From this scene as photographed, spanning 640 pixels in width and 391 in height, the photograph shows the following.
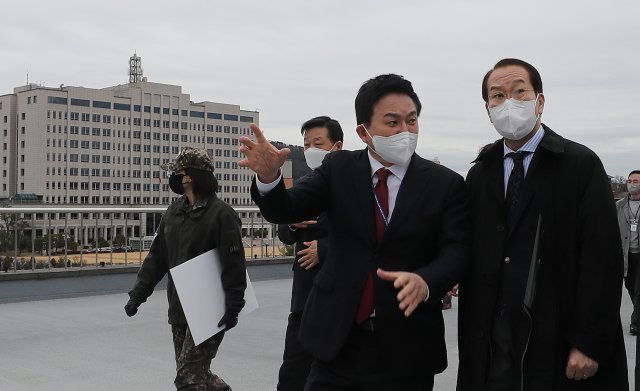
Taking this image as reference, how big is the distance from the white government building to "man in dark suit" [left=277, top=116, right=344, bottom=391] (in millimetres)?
159181

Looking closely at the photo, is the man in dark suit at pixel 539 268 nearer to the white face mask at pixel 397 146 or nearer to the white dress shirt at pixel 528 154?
the white dress shirt at pixel 528 154

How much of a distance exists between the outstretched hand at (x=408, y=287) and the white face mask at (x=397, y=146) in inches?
19.3

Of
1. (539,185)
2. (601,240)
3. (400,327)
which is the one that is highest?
(539,185)

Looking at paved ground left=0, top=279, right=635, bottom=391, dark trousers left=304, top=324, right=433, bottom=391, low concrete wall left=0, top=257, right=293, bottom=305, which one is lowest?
paved ground left=0, top=279, right=635, bottom=391

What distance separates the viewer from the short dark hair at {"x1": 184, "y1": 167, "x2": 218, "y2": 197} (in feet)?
16.2

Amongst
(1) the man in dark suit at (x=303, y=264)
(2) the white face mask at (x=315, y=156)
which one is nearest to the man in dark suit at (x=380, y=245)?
(1) the man in dark suit at (x=303, y=264)

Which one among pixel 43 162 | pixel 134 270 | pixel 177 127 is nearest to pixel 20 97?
pixel 43 162

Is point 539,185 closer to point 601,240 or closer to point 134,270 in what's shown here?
point 601,240

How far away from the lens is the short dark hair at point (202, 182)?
495cm

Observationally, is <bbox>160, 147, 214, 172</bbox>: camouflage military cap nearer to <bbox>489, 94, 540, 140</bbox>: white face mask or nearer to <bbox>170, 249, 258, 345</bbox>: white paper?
<bbox>170, 249, 258, 345</bbox>: white paper

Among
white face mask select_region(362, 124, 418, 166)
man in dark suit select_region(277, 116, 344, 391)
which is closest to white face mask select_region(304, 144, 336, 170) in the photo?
man in dark suit select_region(277, 116, 344, 391)

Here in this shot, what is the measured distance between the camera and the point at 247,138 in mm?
2852

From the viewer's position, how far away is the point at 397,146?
3033 mm

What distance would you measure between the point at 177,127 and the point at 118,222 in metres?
177
